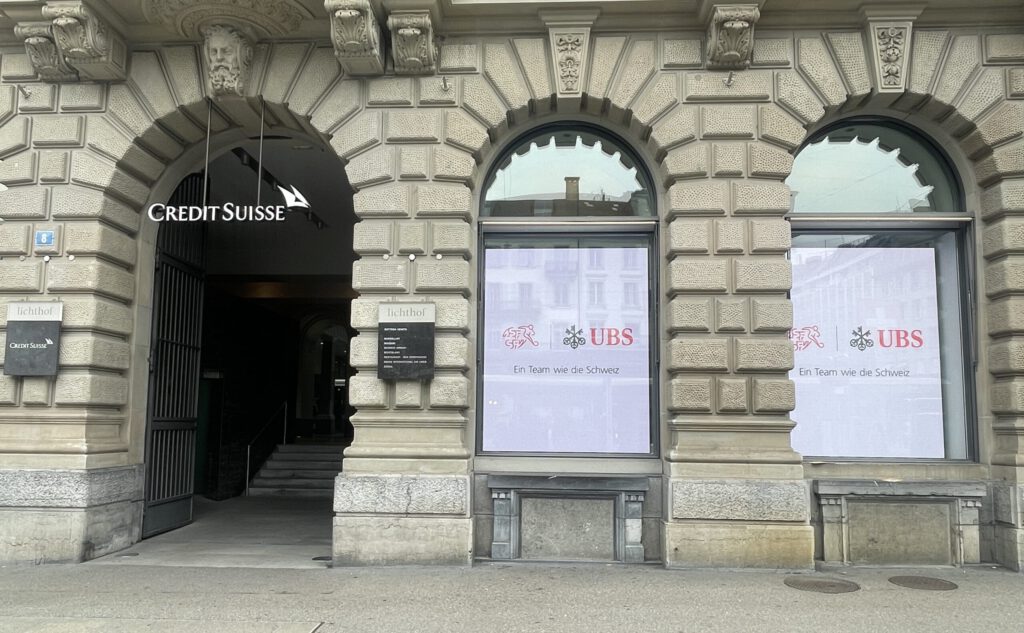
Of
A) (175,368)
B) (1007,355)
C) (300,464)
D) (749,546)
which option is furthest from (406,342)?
(300,464)

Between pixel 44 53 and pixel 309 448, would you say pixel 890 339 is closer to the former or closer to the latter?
pixel 44 53

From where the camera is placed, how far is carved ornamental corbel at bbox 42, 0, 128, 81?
26.7ft

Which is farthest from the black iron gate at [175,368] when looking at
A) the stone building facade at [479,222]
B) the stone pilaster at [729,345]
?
the stone pilaster at [729,345]

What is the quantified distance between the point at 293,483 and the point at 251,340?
3485mm

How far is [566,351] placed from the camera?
349 inches

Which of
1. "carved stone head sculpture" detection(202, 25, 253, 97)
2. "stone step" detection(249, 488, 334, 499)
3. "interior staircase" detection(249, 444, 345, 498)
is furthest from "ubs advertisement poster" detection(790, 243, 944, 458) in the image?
"stone step" detection(249, 488, 334, 499)

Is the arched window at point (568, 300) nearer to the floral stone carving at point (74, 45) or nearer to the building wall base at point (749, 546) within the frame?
the building wall base at point (749, 546)

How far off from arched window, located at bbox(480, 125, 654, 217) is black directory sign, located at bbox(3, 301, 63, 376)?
17.3 ft

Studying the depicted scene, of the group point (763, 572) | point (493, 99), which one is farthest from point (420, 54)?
point (763, 572)

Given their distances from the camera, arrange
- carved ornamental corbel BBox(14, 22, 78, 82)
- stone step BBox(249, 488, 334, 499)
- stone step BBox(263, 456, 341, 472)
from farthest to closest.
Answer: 1. stone step BBox(263, 456, 341, 472)
2. stone step BBox(249, 488, 334, 499)
3. carved ornamental corbel BBox(14, 22, 78, 82)

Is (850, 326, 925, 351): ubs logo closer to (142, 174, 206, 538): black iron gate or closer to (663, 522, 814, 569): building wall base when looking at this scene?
(663, 522, 814, 569): building wall base

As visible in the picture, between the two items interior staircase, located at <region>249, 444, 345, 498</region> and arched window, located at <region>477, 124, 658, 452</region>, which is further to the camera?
interior staircase, located at <region>249, 444, 345, 498</region>

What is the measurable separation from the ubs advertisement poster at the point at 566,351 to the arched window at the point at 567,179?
54 cm

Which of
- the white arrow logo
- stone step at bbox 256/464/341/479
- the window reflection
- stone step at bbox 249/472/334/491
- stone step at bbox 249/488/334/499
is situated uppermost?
the window reflection
